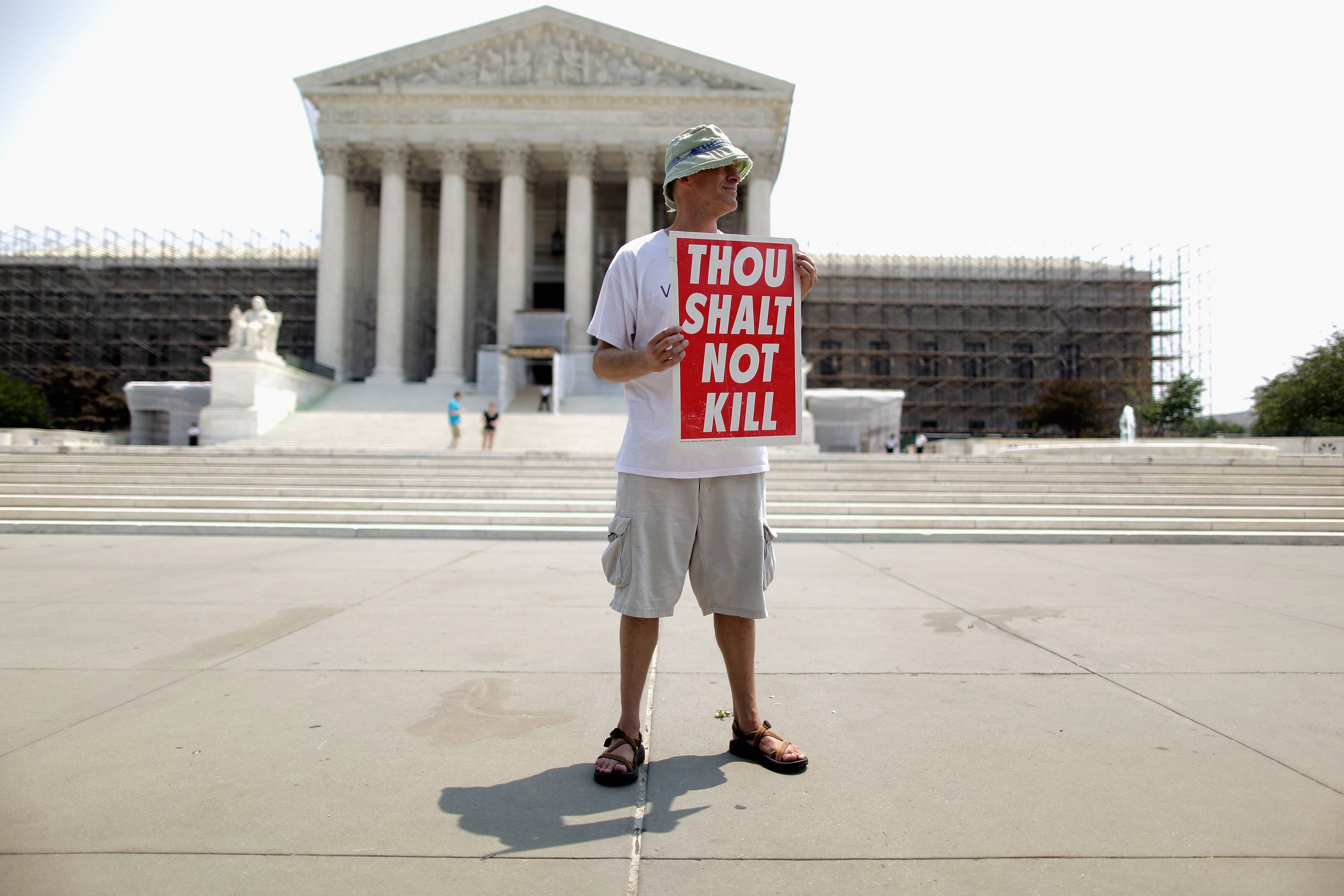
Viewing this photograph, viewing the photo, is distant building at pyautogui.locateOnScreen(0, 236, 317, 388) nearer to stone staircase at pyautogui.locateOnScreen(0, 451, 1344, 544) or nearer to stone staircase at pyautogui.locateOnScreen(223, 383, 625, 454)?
stone staircase at pyautogui.locateOnScreen(223, 383, 625, 454)

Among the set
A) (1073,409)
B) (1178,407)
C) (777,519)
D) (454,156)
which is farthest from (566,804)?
(1178,407)

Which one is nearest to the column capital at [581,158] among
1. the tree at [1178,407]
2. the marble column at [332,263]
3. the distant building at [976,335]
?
the marble column at [332,263]

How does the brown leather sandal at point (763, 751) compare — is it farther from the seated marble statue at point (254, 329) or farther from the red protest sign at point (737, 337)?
the seated marble statue at point (254, 329)

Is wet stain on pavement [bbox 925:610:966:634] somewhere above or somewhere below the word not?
below

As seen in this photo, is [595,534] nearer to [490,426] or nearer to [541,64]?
[490,426]

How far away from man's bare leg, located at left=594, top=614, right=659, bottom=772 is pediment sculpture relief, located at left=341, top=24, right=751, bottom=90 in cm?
3443

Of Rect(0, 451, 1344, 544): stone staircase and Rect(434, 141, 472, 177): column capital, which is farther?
Rect(434, 141, 472, 177): column capital

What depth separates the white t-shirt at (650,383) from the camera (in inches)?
105

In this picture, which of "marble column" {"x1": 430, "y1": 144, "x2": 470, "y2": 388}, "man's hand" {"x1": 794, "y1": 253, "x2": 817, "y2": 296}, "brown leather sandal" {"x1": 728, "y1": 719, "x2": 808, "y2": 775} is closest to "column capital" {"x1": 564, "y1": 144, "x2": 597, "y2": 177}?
"marble column" {"x1": 430, "y1": 144, "x2": 470, "y2": 388}

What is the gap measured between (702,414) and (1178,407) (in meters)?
46.7

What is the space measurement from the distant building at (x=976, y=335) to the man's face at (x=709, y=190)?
43425 millimetres

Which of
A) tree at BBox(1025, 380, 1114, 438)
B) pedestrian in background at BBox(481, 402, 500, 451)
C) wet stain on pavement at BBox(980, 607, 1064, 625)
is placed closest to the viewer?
wet stain on pavement at BBox(980, 607, 1064, 625)

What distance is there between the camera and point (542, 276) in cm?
4009

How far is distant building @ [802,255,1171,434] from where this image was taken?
46344mm
